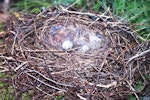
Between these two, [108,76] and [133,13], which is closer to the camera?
[108,76]

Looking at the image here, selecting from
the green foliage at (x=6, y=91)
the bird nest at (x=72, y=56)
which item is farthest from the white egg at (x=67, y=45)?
the green foliage at (x=6, y=91)

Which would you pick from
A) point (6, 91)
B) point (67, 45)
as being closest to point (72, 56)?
point (67, 45)

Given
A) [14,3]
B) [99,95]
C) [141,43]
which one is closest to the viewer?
[99,95]

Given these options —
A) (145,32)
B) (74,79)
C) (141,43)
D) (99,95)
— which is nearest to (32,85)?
(74,79)

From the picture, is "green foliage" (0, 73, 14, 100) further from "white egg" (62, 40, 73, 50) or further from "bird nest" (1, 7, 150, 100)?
"white egg" (62, 40, 73, 50)

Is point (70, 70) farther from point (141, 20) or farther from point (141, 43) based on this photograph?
point (141, 20)

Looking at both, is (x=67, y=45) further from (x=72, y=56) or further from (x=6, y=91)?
(x=6, y=91)

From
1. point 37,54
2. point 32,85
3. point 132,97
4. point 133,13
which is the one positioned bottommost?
point 132,97

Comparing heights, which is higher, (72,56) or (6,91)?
(72,56)

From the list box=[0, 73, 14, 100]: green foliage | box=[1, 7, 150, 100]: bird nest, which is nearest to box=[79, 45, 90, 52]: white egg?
box=[1, 7, 150, 100]: bird nest
